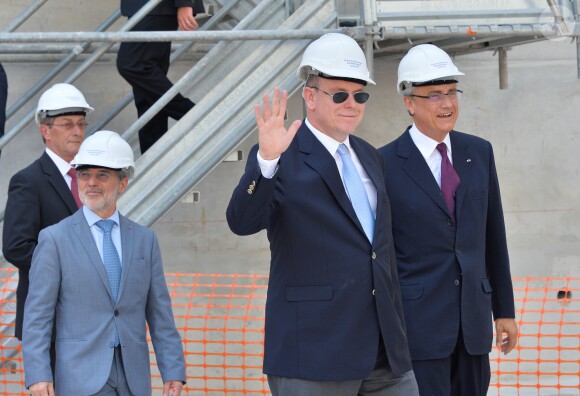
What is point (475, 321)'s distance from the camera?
481cm

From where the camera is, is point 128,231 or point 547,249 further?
point 547,249

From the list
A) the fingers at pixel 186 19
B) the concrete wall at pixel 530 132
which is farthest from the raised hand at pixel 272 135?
the concrete wall at pixel 530 132

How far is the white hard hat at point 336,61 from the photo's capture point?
4266 mm

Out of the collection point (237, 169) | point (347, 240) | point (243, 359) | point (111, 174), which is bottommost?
point (243, 359)

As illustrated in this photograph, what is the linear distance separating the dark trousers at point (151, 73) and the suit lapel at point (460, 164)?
2.39 m

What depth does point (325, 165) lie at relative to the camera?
420 centimetres

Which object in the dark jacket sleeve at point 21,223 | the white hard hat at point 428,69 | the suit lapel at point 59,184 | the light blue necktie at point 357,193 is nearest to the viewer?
the light blue necktie at point 357,193

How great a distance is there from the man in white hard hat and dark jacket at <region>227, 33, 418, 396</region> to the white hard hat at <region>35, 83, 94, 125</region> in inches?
70.4

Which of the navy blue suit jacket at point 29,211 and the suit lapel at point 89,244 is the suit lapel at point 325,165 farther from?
the navy blue suit jacket at point 29,211

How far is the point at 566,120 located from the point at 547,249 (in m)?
1.04

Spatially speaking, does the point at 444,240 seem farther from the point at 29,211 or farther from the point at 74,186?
the point at 29,211

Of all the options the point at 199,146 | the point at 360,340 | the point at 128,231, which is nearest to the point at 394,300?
the point at 360,340

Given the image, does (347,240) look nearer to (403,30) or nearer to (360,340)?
(360,340)

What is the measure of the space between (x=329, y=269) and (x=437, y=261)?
0.87m
